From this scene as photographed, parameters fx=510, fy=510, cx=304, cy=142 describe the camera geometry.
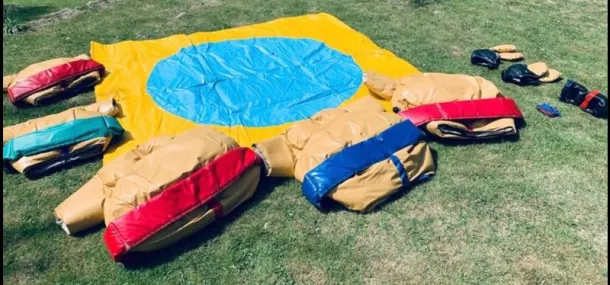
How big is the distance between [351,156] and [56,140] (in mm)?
4218

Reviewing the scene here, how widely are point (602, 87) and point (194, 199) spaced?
8.17 meters

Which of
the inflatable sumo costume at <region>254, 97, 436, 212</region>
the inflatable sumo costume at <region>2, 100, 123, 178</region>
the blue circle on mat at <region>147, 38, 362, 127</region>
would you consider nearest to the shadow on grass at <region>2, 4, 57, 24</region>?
the blue circle on mat at <region>147, 38, 362, 127</region>

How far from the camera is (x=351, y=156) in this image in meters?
7.02

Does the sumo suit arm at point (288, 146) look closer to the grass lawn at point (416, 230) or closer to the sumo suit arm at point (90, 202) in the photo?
the grass lawn at point (416, 230)

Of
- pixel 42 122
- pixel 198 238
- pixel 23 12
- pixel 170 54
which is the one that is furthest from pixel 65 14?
pixel 198 238

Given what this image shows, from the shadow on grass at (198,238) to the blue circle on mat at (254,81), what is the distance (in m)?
1.46

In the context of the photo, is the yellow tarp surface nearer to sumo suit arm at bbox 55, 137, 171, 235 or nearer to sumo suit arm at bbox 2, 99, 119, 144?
sumo suit arm at bbox 2, 99, 119, 144

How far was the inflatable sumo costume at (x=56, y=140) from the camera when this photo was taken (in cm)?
724

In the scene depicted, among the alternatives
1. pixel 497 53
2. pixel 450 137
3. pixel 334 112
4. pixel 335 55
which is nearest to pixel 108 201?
pixel 334 112

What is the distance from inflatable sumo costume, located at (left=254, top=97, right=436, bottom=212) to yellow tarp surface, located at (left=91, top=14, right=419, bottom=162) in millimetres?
925

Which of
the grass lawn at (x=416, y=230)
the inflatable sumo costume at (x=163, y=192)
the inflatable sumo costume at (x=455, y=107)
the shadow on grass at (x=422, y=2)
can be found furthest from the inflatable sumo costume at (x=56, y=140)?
the shadow on grass at (x=422, y=2)

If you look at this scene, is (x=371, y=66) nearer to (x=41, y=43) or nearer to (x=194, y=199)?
(x=194, y=199)

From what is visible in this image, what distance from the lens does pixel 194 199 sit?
629 centimetres

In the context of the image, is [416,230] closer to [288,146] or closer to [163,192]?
[288,146]
